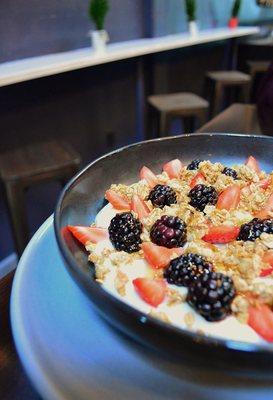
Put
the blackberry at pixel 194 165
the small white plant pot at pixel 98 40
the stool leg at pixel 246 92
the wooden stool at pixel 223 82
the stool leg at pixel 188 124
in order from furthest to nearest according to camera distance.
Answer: the stool leg at pixel 246 92, the wooden stool at pixel 223 82, the stool leg at pixel 188 124, the small white plant pot at pixel 98 40, the blackberry at pixel 194 165

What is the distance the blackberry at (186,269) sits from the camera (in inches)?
20.4

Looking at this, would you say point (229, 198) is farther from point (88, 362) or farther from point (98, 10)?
point (98, 10)

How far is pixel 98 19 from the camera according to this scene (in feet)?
6.24

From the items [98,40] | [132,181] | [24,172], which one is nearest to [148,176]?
[132,181]

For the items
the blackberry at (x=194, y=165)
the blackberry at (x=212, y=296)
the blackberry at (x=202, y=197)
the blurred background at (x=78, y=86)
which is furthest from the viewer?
the blurred background at (x=78, y=86)

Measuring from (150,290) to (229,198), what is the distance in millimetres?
359

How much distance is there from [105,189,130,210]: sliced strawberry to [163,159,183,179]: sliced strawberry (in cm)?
18

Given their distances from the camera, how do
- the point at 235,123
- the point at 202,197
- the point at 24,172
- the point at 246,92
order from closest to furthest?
the point at 202,197, the point at 24,172, the point at 235,123, the point at 246,92

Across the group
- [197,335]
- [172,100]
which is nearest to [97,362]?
[197,335]

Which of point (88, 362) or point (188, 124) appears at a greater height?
point (88, 362)

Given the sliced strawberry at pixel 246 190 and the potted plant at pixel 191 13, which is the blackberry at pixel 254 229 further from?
the potted plant at pixel 191 13

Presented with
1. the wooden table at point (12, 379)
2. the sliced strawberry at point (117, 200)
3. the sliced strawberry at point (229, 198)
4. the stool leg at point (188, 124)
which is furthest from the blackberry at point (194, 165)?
the stool leg at point (188, 124)

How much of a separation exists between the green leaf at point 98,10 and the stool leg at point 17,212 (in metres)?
1.08

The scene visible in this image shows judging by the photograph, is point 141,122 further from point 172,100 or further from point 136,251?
point 136,251
